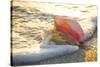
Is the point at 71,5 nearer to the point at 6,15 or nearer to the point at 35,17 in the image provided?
the point at 35,17

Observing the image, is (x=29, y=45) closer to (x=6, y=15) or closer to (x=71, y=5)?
(x=6, y=15)

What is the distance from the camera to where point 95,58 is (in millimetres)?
1997

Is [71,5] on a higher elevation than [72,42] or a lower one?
higher

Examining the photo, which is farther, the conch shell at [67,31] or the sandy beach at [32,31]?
the conch shell at [67,31]

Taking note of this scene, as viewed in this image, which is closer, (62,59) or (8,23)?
(8,23)

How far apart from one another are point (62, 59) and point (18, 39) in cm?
49

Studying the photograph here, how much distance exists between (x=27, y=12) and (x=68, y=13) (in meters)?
0.43

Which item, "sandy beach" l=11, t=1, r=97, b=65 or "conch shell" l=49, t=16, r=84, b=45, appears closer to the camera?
"sandy beach" l=11, t=1, r=97, b=65

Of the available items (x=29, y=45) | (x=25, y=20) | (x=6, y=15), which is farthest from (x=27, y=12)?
(x=29, y=45)

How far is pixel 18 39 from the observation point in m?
1.78

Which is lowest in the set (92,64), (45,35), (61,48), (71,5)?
(92,64)

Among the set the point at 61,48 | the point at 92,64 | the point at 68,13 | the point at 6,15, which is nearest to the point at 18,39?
the point at 6,15

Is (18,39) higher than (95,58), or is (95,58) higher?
(18,39)

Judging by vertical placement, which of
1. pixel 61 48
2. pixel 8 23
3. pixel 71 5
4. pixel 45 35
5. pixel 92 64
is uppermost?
pixel 71 5
